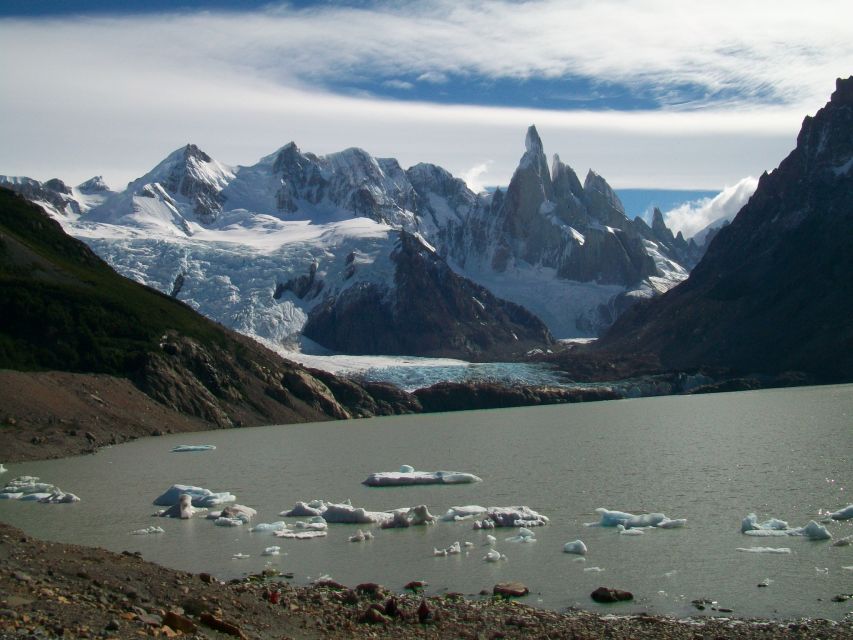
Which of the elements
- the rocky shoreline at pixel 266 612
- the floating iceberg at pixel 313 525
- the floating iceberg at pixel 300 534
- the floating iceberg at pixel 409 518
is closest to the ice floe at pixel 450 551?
the rocky shoreline at pixel 266 612

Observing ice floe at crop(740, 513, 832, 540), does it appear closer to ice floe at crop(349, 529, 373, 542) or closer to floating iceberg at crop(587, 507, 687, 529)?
floating iceberg at crop(587, 507, 687, 529)

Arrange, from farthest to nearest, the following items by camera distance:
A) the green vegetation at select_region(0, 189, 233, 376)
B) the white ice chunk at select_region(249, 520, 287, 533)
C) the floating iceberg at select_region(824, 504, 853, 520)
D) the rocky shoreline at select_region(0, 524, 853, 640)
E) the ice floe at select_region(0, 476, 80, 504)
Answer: the green vegetation at select_region(0, 189, 233, 376)
the ice floe at select_region(0, 476, 80, 504)
the white ice chunk at select_region(249, 520, 287, 533)
the floating iceberg at select_region(824, 504, 853, 520)
the rocky shoreline at select_region(0, 524, 853, 640)

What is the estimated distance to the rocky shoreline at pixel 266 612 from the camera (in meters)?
19.8

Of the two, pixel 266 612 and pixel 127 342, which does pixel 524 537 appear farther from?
pixel 127 342

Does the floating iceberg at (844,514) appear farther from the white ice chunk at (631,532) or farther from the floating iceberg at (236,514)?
the floating iceberg at (236,514)

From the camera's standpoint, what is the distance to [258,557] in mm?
33219

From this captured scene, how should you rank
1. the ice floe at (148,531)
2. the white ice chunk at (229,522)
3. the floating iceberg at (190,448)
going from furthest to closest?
1. the floating iceberg at (190,448)
2. the white ice chunk at (229,522)
3. the ice floe at (148,531)

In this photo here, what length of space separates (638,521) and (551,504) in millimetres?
7055

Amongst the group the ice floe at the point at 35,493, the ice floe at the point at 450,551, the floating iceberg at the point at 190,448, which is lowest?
the floating iceberg at the point at 190,448

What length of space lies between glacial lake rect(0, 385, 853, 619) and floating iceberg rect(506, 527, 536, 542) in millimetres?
303

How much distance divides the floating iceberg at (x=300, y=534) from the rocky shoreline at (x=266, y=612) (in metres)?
9.68

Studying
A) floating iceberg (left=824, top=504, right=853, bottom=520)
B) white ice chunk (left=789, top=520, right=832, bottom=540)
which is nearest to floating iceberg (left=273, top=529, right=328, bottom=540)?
white ice chunk (left=789, top=520, right=832, bottom=540)

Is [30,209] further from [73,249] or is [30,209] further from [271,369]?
[271,369]

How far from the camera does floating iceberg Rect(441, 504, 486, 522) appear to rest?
131ft
